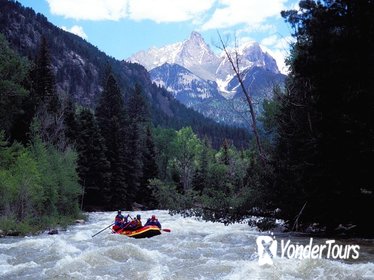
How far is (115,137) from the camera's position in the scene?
53.8m

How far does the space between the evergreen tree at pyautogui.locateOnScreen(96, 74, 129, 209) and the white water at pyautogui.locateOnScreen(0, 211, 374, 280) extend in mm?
29245

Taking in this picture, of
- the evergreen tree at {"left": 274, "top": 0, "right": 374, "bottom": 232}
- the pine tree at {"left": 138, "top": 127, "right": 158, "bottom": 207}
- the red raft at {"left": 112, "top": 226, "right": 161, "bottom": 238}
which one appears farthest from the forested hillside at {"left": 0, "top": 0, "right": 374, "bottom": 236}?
the pine tree at {"left": 138, "top": 127, "right": 158, "bottom": 207}

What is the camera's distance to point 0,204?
26.4 m

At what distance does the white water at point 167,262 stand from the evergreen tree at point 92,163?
25.2m

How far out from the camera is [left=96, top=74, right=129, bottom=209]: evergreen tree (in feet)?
169

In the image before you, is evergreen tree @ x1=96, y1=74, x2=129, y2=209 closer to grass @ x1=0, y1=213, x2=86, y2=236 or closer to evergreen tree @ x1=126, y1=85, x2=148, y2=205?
evergreen tree @ x1=126, y1=85, x2=148, y2=205

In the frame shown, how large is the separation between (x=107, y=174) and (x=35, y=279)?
36424 millimetres

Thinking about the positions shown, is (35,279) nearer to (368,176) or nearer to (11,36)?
(368,176)

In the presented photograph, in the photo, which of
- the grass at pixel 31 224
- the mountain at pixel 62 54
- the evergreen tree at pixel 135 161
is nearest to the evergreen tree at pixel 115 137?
the evergreen tree at pixel 135 161

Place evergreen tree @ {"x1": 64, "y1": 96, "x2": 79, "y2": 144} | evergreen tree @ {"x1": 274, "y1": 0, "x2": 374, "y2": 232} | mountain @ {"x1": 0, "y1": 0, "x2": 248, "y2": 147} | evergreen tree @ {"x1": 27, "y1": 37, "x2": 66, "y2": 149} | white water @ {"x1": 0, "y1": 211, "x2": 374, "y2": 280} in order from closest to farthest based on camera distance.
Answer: white water @ {"x1": 0, "y1": 211, "x2": 374, "y2": 280}
evergreen tree @ {"x1": 274, "y1": 0, "x2": 374, "y2": 232}
evergreen tree @ {"x1": 27, "y1": 37, "x2": 66, "y2": 149}
evergreen tree @ {"x1": 64, "y1": 96, "x2": 79, "y2": 144}
mountain @ {"x1": 0, "y1": 0, "x2": 248, "y2": 147}

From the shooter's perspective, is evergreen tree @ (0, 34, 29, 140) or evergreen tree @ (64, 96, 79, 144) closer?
evergreen tree @ (0, 34, 29, 140)

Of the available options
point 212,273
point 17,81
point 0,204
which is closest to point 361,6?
point 212,273

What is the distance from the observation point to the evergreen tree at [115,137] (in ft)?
169

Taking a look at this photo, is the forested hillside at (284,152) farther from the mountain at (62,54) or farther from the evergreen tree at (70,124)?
the mountain at (62,54)
